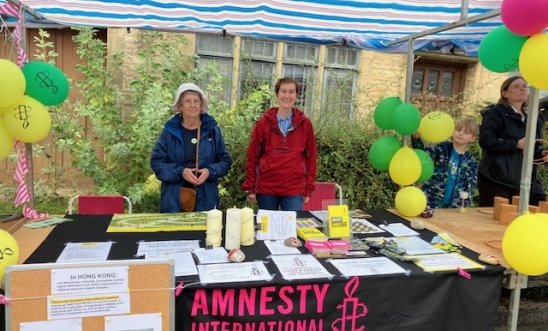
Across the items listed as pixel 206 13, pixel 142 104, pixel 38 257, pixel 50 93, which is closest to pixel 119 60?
pixel 142 104

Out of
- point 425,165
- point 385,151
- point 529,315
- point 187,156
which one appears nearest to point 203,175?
point 187,156

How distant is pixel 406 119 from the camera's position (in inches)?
110

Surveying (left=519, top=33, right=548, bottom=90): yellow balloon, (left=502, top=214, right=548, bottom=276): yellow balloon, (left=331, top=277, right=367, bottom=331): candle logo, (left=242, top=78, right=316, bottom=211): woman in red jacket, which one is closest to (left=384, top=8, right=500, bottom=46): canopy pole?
(left=519, top=33, right=548, bottom=90): yellow balloon

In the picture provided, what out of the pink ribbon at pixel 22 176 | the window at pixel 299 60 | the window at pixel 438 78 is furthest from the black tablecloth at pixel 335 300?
the window at pixel 438 78

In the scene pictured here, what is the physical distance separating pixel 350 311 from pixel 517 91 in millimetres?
2244

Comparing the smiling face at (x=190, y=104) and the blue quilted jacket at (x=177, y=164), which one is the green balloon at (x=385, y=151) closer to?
the blue quilted jacket at (x=177, y=164)

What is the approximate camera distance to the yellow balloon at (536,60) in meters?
1.98

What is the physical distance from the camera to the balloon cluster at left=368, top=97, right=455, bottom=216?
9.22 feet

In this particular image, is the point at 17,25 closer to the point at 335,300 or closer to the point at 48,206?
the point at 335,300

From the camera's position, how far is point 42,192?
4.81 m

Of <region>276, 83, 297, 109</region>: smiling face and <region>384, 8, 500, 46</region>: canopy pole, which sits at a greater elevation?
<region>384, 8, 500, 46</region>: canopy pole

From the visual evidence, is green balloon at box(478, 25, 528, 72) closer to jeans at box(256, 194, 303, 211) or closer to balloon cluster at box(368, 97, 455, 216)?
balloon cluster at box(368, 97, 455, 216)

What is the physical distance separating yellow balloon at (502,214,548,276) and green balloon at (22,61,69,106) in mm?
2452

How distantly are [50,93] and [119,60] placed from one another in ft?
9.38
